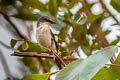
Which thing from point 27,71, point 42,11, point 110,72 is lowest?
point 27,71

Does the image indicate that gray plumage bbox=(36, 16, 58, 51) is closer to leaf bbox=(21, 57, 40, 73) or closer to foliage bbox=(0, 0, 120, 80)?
foliage bbox=(0, 0, 120, 80)

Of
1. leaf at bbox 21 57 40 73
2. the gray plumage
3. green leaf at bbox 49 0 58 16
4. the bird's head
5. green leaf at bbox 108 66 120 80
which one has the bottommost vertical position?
leaf at bbox 21 57 40 73

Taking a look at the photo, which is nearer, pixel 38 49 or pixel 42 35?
pixel 38 49

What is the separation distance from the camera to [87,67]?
25.3 inches

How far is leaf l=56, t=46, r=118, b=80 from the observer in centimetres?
62

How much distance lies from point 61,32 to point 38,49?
15cm

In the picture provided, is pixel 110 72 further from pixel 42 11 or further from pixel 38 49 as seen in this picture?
pixel 42 11

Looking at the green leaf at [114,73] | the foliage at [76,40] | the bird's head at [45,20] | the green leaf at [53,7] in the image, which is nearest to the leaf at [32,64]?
the foliage at [76,40]

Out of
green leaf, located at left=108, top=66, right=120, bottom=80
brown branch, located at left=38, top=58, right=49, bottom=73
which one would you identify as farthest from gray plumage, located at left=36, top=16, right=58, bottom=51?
green leaf, located at left=108, top=66, right=120, bottom=80

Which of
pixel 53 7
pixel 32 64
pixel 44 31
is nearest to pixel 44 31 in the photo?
pixel 44 31

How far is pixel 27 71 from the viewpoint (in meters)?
1.94

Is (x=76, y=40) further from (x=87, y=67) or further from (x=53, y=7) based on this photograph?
(x=87, y=67)

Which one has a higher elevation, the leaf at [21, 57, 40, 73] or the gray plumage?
the gray plumage

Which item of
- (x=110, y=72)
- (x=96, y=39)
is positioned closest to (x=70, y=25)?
(x=96, y=39)
